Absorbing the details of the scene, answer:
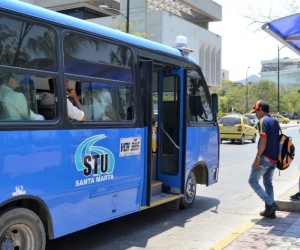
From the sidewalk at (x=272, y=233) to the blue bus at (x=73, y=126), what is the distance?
1.36 m

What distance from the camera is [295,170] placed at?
13.6 meters

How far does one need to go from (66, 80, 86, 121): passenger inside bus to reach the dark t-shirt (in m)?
3.07

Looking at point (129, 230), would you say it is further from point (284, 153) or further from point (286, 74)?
point (286, 74)

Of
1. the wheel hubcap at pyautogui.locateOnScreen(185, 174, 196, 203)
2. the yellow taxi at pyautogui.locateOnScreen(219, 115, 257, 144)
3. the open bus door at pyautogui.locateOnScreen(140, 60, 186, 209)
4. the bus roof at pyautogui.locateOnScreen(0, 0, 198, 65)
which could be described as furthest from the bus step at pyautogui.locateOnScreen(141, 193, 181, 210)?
the yellow taxi at pyautogui.locateOnScreen(219, 115, 257, 144)

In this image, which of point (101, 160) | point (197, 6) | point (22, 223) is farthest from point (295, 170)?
Result: point (197, 6)

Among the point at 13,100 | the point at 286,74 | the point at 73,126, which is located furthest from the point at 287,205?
the point at 286,74

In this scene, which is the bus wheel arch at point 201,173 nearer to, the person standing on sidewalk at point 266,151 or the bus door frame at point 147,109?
the person standing on sidewalk at point 266,151

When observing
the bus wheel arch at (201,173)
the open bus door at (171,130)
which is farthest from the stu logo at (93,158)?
the bus wheel arch at (201,173)

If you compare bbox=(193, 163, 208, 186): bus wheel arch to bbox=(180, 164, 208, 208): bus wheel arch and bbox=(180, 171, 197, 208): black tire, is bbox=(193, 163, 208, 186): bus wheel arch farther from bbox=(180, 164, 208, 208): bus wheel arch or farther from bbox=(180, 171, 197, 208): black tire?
bbox=(180, 171, 197, 208): black tire

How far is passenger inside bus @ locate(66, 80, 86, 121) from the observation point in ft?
16.2

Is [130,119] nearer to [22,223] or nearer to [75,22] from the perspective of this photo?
[75,22]

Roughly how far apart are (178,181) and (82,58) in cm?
306

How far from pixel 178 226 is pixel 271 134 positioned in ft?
6.83

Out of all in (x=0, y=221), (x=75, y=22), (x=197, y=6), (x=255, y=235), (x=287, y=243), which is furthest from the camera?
(x=197, y=6)
